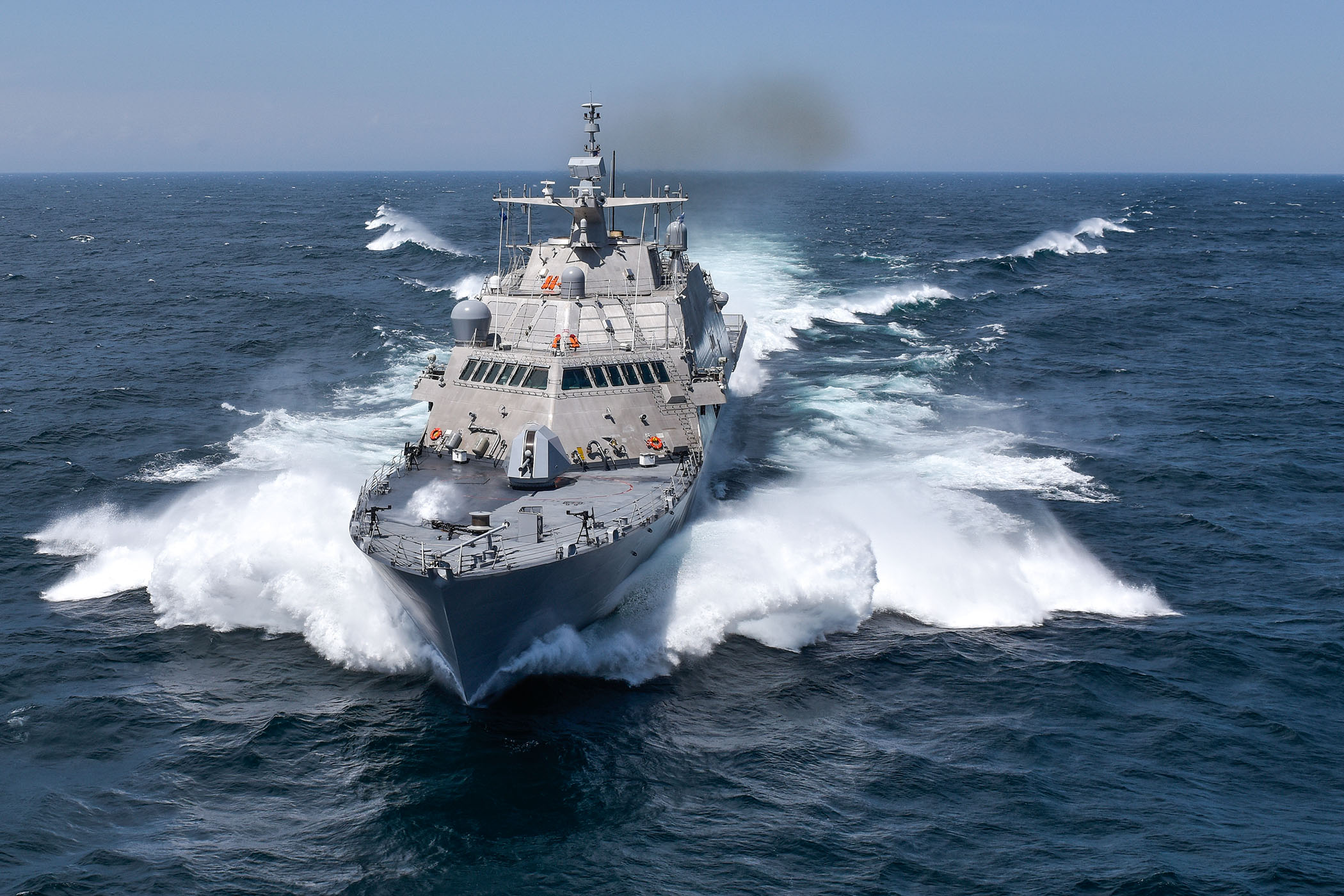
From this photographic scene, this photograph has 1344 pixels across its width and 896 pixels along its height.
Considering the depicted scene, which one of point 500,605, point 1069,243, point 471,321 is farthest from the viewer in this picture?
point 1069,243

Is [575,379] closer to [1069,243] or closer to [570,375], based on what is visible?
[570,375]

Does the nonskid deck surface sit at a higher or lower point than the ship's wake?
higher

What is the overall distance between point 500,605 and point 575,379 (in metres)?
8.19

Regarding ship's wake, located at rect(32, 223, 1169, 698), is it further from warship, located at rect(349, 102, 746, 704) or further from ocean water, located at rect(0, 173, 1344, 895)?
warship, located at rect(349, 102, 746, 704)

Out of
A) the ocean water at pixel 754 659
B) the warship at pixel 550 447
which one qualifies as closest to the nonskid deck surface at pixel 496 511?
the warship at pixel 550 447

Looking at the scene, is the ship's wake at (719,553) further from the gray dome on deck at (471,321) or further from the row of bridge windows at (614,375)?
the gray dome on deck at (471,321)

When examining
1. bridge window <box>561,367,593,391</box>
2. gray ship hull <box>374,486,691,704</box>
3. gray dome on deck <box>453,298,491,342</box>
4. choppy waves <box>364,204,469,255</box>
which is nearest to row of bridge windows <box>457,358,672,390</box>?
bridge window <box>561,367,593,391</box>

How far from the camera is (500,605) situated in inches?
731

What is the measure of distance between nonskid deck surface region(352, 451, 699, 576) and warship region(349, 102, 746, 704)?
0.16 feet

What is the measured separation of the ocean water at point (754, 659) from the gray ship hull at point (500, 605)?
595mm

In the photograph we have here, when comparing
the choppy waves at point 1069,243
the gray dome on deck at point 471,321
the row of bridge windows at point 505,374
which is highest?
the choppy waves at point 1069,243

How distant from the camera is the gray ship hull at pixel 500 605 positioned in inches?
709

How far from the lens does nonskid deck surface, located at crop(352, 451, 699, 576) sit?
739 inches

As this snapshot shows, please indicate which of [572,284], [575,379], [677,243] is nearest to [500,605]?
[575,379]
